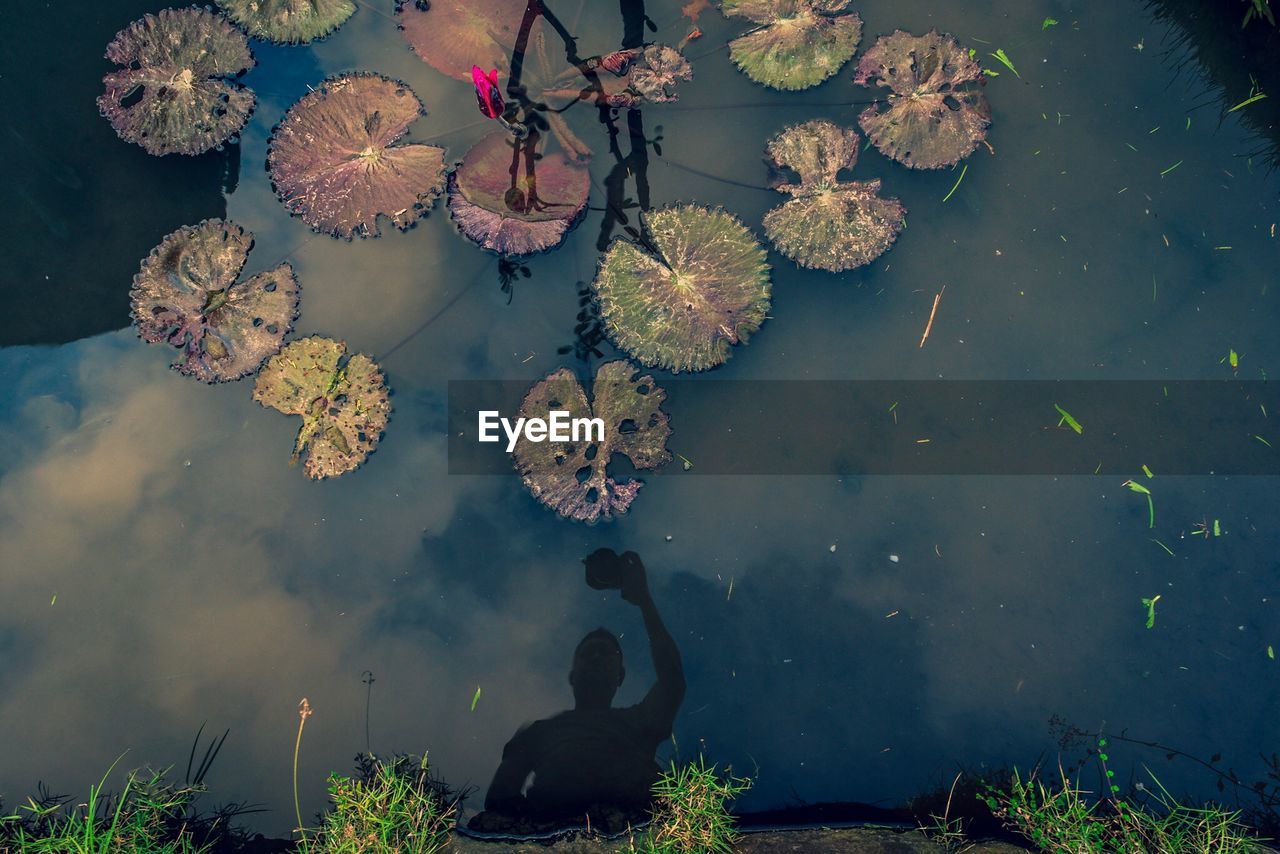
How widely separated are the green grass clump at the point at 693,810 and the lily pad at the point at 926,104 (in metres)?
3.13

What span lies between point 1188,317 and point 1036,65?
1517 millimetres

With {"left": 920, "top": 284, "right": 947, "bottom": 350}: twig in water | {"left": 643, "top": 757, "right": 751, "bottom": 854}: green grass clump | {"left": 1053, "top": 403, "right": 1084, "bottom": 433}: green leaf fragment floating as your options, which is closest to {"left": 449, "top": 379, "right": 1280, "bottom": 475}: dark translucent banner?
{"left": 1053, "top": 403, "right": 1084, "bottom": 433}: green leaf fragment floating

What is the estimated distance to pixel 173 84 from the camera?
11.1 ft

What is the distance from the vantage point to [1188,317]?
3.39m

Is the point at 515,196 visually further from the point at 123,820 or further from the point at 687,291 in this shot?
the point at 123,820

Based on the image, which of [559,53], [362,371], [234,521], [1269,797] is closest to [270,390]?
[362,371]

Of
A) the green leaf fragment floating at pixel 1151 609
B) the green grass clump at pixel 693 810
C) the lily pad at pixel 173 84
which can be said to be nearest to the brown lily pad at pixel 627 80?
the lily pad at pixel 173 84

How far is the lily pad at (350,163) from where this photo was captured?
334 centimetres

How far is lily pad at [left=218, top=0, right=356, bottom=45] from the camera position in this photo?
3.49 metres

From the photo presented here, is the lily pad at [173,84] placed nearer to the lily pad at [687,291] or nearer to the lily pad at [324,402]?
the lily pad at [324,402]

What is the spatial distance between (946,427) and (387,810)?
317cm

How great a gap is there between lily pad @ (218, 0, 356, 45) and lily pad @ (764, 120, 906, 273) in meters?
2.45

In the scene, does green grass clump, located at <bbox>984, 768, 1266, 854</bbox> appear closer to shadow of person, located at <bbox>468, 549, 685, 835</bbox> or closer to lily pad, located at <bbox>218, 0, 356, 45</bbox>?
shadow of person, located at <bbox>468, 549, 685, 835</bbox>

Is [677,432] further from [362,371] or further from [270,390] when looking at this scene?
[270,390]
